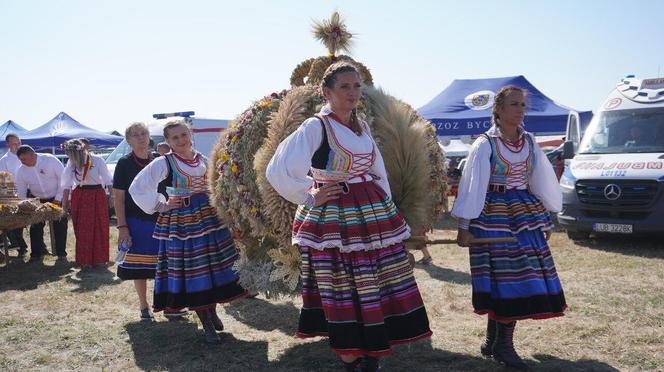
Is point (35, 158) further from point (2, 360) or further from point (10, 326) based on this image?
point (2, 360)

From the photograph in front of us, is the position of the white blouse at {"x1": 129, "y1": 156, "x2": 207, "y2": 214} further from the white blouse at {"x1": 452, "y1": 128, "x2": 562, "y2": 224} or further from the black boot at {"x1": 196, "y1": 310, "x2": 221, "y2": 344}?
the white blouse at {"x1": 452, "y1": 128, "x2": 562, "y2": 224}

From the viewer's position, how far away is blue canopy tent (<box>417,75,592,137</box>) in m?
14.1

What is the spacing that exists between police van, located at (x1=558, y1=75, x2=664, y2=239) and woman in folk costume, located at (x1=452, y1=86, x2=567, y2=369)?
5149 mm

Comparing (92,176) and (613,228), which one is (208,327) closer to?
(92,176)

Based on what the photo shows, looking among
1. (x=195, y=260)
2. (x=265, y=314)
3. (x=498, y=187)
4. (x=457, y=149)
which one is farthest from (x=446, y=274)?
(x=457, y=149)

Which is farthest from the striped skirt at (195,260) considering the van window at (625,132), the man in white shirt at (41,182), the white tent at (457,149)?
the white tent at (457,149)

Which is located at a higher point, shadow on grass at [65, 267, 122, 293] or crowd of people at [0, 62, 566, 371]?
crowd of people at [0, 62, 566, 371]

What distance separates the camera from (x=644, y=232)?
8383 millimetres

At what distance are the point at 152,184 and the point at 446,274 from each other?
4009 mm

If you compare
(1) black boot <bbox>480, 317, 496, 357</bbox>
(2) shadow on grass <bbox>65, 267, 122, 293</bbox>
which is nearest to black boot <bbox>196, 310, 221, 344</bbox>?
(1) black boot <bbox>480, 317, 496, 357</bbox>

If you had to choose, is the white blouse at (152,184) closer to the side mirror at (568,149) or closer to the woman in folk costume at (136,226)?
the woman in folk costume at (136,226)

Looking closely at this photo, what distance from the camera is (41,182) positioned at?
→ 9359 millimetres

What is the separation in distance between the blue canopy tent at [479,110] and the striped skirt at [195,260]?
1074 cm

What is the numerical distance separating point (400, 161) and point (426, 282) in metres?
3.20
